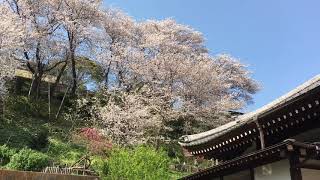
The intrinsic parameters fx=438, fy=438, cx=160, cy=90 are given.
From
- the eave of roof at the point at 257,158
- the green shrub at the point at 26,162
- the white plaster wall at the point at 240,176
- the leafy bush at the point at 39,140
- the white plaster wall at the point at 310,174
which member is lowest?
the white plaster wall at the point at 310,174

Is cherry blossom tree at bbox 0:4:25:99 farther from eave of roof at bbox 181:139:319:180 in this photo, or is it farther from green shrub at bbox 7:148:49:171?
eave of roof at bbox 181:139:319:180

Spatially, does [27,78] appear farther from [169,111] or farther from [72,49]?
[169,111]

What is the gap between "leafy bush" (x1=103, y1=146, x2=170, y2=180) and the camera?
13.8 m

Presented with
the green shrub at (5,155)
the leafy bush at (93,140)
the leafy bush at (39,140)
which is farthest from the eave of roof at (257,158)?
the leafy bush at (39,140)

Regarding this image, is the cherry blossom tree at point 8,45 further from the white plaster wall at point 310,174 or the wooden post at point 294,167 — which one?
the wooden post at point 294,167

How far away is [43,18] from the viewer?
30.1 meters

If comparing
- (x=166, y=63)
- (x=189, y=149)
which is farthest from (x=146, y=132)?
(x=189, y=149)

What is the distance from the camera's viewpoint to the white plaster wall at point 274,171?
25.5 ft

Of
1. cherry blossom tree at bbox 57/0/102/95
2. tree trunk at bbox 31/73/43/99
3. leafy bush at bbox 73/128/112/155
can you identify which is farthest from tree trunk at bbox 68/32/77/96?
leafy bush at bbox 73/128/112/155

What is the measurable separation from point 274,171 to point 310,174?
0.63m

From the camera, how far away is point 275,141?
8984mm

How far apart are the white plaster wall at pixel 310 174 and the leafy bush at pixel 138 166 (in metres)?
6.63

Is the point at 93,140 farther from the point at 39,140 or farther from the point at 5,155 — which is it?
the point at 5,155

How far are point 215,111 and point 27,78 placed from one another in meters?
14.2
